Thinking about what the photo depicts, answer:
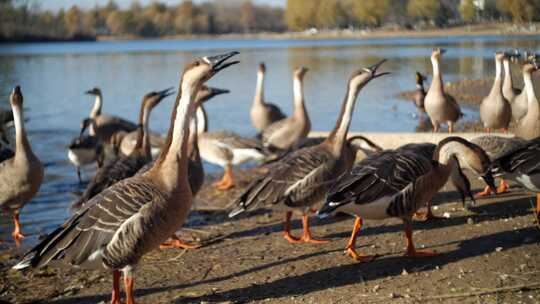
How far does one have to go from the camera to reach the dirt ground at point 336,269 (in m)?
5.62

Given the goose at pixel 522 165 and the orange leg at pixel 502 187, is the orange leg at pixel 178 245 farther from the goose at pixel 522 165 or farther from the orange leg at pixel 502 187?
the orange leg at pixel 502 187

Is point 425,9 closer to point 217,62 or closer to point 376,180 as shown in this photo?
point 376,180

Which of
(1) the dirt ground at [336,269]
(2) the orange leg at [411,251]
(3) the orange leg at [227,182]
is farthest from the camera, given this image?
(3) the orange leg at [227,182]

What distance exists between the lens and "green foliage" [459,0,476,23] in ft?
28.2

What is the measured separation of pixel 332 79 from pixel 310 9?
67.3 feet

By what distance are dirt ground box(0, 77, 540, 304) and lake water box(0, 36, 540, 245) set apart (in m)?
2.45

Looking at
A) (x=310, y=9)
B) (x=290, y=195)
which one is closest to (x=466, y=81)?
(x=310, y=9)

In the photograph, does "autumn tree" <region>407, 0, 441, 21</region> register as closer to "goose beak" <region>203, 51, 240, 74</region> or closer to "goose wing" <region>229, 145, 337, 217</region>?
"goose wing" <region>229, 145, 337, 217</region>

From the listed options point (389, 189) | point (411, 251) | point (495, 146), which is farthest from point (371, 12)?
point (411, 251)

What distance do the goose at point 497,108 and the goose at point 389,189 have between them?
262 inches

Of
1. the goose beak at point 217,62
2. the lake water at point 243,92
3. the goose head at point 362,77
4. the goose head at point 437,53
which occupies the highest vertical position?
the goose beak at point 217,62

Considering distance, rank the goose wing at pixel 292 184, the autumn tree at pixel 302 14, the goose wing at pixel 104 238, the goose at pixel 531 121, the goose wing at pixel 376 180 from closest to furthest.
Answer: the goose wing at pixel 104 238
the goose wing at pixel 376 180
the goose wing at pixel 292 184
the goose at pixel 531 121
the autumn tree at pixel 302 14

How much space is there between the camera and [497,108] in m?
13.0

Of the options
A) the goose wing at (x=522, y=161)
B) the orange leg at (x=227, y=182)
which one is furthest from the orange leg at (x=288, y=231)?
the orange leg at (x=227, y=182)
